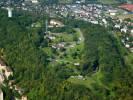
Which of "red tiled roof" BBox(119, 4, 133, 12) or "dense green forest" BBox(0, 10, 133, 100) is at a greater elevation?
"dense green forest" BBox(0, 10, 133, 100)

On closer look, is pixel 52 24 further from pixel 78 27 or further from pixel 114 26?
pixel 114 26

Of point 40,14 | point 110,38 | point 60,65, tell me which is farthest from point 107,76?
point 40,14

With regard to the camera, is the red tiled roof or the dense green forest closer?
the dense green forest

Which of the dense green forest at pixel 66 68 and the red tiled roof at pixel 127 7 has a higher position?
the dense green forest at pixel 66 68

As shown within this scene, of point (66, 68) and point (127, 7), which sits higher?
point (66, 68)

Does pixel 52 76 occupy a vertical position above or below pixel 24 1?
above

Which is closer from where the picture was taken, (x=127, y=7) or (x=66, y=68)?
(x=66, y=68)

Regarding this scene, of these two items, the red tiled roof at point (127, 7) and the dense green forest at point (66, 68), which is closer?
the dense green forest at point (66, 68)

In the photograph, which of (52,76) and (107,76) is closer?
(52,76)
